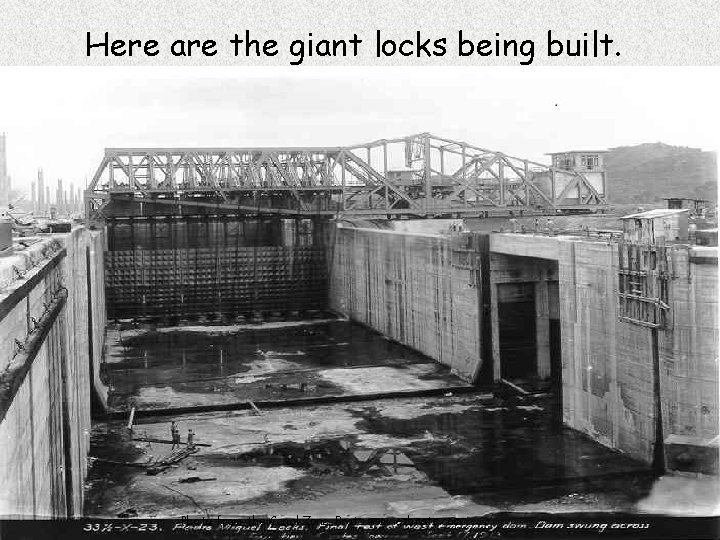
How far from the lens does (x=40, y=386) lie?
11938 mm

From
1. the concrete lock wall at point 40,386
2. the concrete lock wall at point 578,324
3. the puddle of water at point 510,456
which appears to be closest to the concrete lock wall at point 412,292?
the concrete lock wall at point 578,324

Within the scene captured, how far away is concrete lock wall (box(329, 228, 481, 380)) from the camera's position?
32.0m

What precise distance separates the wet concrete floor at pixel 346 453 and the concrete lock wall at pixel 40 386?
2643 mm

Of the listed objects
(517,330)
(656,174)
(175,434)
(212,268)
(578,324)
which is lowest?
(175,434)

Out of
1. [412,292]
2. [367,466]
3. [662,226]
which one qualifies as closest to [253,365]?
[412,292]

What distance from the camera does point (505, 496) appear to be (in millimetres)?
19047

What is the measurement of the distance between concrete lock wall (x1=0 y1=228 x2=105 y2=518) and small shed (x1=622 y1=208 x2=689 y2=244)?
1282 centimetres

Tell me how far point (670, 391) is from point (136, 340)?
27909mm

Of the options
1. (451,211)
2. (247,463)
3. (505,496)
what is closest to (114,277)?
(451,211)

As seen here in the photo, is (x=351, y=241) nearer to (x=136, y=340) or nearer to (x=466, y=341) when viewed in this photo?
(x=136, y=340)

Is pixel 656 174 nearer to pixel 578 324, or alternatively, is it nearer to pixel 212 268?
pixel 212 268

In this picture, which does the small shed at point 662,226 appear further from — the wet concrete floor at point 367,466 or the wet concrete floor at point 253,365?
the wet concrete floor at point 253,365

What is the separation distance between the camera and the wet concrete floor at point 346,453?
18797 millimetres

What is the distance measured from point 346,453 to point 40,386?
1148 cm
